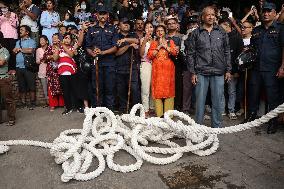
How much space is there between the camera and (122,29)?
7117 mm

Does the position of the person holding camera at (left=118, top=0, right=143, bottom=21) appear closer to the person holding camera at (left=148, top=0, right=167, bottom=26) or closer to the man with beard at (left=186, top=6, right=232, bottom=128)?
the person holding camera at (left=148, top=0, right=167, bottom=26)

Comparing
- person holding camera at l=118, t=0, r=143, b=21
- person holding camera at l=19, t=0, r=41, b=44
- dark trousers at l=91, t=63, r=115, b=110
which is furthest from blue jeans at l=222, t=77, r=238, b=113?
person holding camera at l=19, t=0, r=41, b=44

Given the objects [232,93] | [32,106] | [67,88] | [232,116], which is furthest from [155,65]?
[32,106]

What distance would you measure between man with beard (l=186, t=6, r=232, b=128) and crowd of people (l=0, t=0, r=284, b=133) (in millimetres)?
16

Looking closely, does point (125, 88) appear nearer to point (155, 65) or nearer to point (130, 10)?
point (155, 65)

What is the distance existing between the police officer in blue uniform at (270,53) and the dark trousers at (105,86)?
9.61 ft

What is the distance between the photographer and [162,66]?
661 cm

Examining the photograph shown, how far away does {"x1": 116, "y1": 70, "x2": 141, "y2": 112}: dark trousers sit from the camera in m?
Result: 7.25

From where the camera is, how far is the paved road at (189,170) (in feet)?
12.4

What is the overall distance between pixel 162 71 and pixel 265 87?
6.44ft

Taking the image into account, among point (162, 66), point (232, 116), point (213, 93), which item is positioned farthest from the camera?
point (232, 116)

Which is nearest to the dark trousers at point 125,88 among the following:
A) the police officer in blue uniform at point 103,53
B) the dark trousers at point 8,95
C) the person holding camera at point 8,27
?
the police officer in blue uniform at point 103,53

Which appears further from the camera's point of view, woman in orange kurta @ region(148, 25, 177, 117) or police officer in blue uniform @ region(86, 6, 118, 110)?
police officer in blue uniform @ region(86, 6, 118, 110)

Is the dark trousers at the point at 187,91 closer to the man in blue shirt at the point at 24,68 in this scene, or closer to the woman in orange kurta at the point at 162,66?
the woman in orange kurta at the point at 162,66
